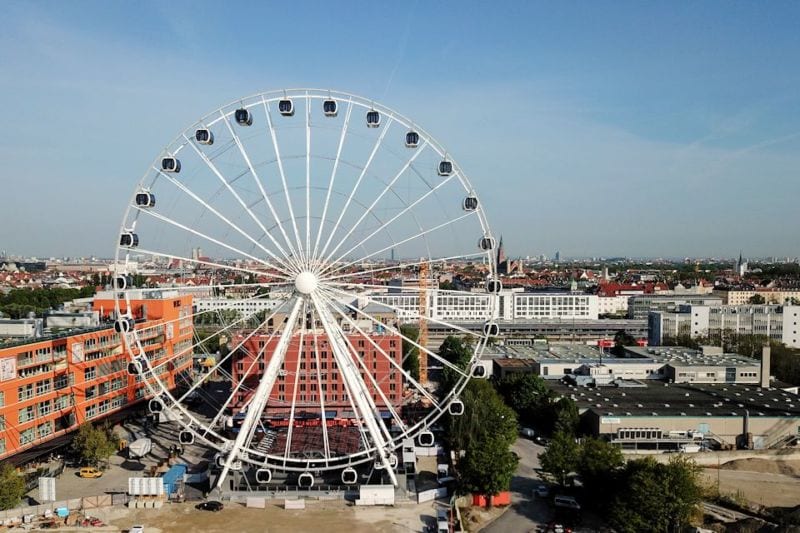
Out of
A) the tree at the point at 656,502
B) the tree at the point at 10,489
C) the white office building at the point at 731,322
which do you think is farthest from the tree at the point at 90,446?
the white office building at the point at 731,322

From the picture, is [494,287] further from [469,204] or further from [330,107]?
[330,107]

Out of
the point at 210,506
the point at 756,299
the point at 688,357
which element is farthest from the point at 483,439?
the point at 756,299

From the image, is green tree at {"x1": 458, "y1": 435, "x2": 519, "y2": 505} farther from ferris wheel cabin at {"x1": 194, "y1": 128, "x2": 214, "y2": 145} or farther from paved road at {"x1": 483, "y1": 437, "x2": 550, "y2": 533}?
ferris wheel cabin at {"x1": 194, "y1": 128, "x2": 214, "y2": 145}

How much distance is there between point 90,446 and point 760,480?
3475 centimetres

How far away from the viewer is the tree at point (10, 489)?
26922 millimetres

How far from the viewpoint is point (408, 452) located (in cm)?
3341

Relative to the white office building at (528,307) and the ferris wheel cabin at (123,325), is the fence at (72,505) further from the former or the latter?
the white office building at (528,307)

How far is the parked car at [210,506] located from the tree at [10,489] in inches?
289

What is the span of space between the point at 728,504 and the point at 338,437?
19.2m

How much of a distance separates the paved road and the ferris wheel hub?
12225 millimetres

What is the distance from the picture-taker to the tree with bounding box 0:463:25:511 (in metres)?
26.9

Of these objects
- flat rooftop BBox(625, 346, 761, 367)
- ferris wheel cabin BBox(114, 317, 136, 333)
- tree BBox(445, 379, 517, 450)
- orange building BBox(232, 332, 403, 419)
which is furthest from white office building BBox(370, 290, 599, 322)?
ferris wheel cabin BBox(114, 317, 136, 333)

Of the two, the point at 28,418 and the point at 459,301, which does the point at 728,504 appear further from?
the point at 459,301

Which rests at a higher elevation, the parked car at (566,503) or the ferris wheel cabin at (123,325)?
the ferris wheel cabin at (123,325)
